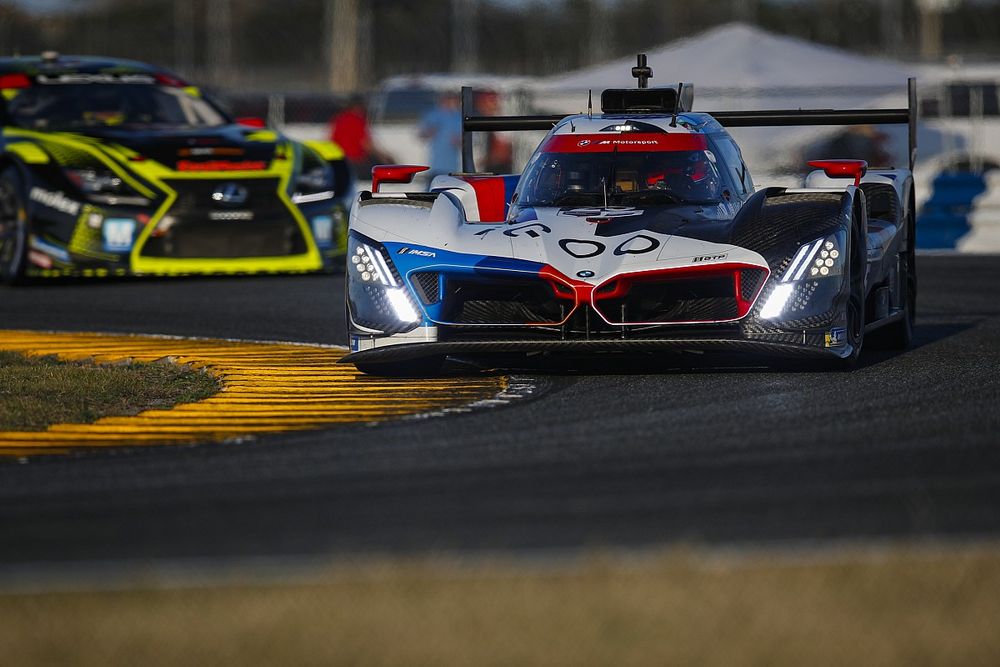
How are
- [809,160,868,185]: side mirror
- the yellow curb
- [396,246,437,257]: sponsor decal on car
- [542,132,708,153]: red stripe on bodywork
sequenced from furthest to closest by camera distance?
[542,132,708,153]: red stripe on bodywork, [809,160,868,185]: side mirror, [396,246,437,257]: sponsor decal on car, the yellow curb

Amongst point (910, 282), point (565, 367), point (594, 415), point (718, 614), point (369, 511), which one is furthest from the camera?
point (910, 282)

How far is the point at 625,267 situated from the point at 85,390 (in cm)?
239

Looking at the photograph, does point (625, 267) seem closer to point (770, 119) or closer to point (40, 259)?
point (770, 119)

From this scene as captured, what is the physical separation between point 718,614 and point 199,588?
47.1 inches

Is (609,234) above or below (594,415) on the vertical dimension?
above

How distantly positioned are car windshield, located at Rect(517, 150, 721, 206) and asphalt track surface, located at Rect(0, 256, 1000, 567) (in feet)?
3.14

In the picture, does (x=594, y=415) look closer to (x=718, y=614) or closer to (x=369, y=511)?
(x=369, y=511)

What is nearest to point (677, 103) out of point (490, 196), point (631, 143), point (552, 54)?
point (631, 143)

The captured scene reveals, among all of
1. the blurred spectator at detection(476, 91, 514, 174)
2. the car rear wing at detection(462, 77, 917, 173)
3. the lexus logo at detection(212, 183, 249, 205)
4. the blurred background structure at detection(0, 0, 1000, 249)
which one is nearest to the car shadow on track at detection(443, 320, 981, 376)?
the car rear wing at detection(462, 77, 917, 173)

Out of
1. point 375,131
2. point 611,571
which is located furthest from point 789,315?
point 375,131

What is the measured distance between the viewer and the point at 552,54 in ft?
132

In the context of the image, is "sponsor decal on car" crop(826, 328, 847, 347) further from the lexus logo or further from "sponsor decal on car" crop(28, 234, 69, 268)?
"sponsor decal on car" crop(28, 234, 69, 268)

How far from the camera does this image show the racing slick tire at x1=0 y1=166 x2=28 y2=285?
13797 mm

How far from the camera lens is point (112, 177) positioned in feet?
44.5
